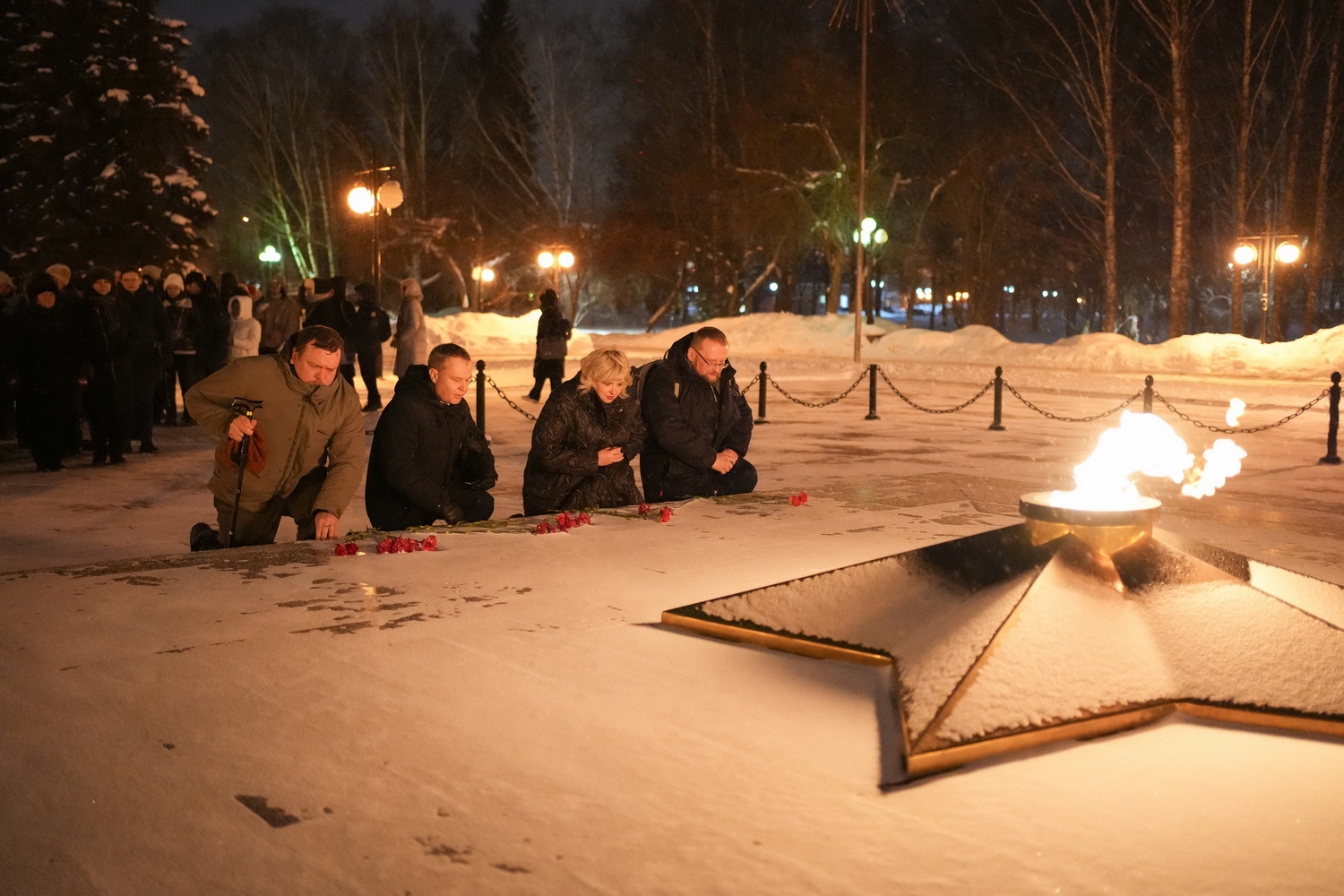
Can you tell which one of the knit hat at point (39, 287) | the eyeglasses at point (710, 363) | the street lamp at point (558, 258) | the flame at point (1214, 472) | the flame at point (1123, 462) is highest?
the street lamp at point (558, 258)

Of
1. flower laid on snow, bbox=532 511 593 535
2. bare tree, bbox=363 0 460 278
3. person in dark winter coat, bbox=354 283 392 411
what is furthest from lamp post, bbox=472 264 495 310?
flower laid on snow, bbox=532 511 593 535

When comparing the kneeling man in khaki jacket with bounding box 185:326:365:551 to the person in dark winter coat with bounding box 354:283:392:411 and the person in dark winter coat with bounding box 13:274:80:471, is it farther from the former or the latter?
the person in dark winter coat with bounding box 354:283:392:411

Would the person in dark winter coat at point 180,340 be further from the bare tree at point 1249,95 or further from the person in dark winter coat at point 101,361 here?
the bare tree at point 1249,95

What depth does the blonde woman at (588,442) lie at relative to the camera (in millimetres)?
7184

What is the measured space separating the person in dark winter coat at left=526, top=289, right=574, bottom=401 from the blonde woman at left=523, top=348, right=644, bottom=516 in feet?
34.0

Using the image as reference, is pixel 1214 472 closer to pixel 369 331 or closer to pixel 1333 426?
pixel 1333 426

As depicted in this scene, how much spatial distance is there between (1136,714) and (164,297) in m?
14.9

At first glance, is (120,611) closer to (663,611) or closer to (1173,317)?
(663,611)

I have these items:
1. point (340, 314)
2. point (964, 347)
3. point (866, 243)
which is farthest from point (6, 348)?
point (866, 243)

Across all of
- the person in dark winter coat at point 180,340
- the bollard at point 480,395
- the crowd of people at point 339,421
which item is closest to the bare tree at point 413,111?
the person in dark winter coat at point 180,340

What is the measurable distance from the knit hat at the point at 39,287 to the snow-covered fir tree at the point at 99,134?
64.6 ft

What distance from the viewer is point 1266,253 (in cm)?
2625

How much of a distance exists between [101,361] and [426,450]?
6246mm

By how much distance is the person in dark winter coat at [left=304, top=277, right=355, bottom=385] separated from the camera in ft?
51.2
